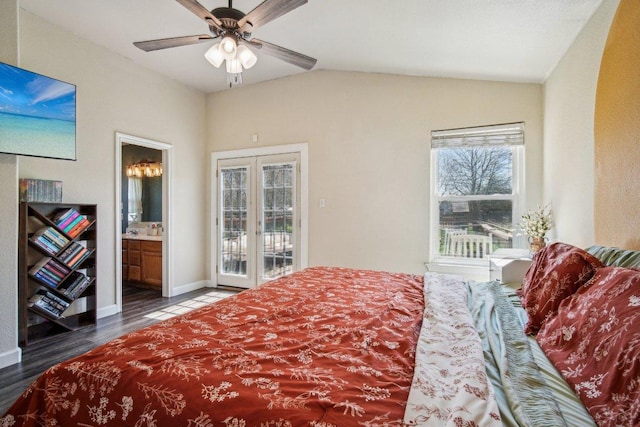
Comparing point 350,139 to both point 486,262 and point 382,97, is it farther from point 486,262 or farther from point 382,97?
point 486,262

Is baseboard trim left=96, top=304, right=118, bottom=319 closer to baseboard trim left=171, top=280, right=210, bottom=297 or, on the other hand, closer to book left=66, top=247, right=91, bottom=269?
book left=66, top=247, right=91, bottom=269

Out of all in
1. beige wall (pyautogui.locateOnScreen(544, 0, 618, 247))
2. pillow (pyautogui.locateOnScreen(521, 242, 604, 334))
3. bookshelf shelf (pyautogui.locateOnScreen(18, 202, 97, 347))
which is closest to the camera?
pillow (pyautogui.locateOnScreen(521, 242, 604, 334))

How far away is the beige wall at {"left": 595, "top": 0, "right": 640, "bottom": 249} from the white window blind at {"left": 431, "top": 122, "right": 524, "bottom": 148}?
4.44ft

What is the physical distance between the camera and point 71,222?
313 cm

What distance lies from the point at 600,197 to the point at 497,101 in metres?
1.76

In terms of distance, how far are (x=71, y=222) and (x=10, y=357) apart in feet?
4.09

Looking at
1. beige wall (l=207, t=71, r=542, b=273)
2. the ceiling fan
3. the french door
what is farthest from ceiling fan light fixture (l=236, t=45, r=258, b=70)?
the french door

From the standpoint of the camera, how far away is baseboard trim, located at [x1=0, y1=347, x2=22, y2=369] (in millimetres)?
2389

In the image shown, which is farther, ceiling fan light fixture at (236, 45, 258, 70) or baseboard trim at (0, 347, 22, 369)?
baseboard trim at (0, 347, 22, 369)

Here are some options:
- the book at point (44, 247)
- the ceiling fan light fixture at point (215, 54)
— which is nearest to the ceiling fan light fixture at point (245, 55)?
the ceiling fan light fixture at point (215, 54)

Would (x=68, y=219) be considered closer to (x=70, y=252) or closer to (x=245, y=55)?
(x=70, y=252)

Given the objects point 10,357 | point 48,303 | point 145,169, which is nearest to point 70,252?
point 48,303

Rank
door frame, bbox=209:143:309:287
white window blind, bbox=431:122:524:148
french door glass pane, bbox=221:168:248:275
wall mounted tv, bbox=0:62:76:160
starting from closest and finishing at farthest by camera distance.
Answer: wall mounted tv, bbox=0:62:76:160
white window blind, bbox=431:122:524:148
door frame, bbox=209:143:309:287
french door glass pane, bbox=221:168:248:275

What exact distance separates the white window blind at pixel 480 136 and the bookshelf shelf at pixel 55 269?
3.88 meters
